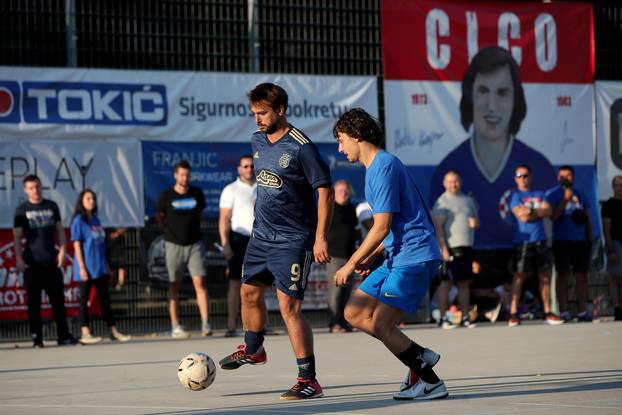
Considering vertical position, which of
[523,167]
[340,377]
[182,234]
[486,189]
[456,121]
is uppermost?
[456,121]

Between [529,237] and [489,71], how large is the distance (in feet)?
10.2

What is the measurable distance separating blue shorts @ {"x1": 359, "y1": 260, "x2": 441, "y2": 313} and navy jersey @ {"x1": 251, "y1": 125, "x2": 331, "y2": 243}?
0.93 m

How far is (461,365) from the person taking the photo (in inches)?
411

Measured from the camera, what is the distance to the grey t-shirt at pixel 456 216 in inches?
658

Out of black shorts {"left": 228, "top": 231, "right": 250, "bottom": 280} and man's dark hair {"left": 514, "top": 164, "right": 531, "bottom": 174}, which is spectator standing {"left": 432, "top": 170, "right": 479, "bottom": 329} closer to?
man's dark hair {"left": 514, "top": 164, "right": 531, "bottom": 174}

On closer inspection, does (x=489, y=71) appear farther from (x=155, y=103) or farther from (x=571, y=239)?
(x=155, y=103)

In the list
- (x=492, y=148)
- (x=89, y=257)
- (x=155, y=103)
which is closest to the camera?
(x=89, y=257)

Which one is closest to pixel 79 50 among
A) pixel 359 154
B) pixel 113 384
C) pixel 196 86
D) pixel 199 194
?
pixel 196 86

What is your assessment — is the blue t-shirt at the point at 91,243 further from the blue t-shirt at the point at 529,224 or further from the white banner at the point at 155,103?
the blue t-shirt at the point at 529,224

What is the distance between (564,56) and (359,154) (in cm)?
1220

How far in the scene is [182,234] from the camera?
1564cm

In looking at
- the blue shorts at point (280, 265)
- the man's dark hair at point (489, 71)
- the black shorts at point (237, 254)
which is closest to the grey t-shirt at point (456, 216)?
the man's dark hair at point (489, 71)

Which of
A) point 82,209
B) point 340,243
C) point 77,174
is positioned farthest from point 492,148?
point 82,209

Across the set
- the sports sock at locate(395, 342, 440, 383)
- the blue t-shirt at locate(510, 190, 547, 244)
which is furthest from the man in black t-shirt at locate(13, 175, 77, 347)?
the sports sock at locate(395, 342, 440, 383)
